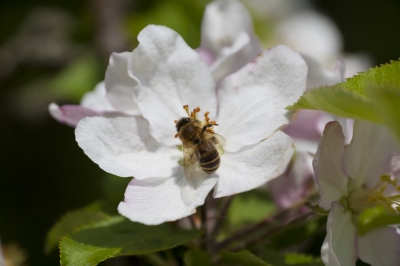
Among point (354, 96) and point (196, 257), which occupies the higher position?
point (354, 96)

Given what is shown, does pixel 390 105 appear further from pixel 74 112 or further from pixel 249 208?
pixel 249 208

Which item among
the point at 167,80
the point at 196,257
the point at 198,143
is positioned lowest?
the point at 196,257

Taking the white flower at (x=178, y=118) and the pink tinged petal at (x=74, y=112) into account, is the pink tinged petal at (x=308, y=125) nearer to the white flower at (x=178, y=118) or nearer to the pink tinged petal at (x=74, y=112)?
the white flower at (x=178, y=118)

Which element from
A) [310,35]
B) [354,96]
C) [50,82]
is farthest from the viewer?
[310,35]

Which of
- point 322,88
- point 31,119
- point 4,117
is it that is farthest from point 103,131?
point 4,117

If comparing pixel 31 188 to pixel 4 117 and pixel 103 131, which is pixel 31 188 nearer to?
pixel 4 117

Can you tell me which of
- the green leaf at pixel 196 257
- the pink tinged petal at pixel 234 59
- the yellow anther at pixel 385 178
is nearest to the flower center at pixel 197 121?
the pink tinged petal at pixel 234 59

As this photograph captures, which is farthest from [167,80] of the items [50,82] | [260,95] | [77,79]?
[50,82]

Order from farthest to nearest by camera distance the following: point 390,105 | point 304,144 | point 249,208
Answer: point 249,208 → point 304,144 → point 390,105
